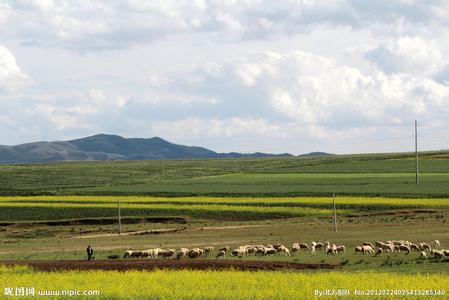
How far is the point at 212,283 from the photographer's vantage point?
3781 cm

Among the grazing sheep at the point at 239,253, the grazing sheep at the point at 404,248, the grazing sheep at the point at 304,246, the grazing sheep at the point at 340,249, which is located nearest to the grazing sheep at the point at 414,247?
the grazing sheep at the point at 404,248

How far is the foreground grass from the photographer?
33.8 m

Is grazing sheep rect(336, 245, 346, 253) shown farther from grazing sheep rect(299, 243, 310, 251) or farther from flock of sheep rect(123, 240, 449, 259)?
grazing sheep rect(299, 243, 310, 251)

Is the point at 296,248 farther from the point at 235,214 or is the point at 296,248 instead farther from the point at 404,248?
the point at 235,214

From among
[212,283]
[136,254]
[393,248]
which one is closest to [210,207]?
[136,254]

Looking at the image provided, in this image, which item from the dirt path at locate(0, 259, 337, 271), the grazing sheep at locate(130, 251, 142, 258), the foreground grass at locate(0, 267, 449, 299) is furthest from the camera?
the grazing sheep at locate(130, 251, 142, 258)

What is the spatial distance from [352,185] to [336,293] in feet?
292

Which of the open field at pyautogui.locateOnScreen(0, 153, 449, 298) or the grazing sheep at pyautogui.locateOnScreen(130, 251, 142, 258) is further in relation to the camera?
the grazing sheep at pyautogui.locateOnScreen(130, 251, 142, 258)

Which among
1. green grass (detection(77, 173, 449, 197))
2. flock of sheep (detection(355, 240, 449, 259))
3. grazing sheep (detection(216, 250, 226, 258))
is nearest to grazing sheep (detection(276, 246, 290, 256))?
grazing sheep (detection(216, 250, 226, 258))

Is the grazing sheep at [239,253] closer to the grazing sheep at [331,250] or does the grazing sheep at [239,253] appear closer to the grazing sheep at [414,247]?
the grazing sheep at [331,250]

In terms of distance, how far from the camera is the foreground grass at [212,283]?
33812mm

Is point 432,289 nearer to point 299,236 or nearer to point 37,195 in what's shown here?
point 299,236

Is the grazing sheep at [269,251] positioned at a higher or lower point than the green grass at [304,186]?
lower

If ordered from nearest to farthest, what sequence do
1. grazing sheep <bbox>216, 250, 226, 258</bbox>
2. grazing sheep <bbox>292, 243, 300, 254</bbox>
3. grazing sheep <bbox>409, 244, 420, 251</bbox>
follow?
grazing sheep <bbox>409, 244, 420, 251</bbox> → grazing sheep <bbox>216, 250, 226, 258</bbox> → grazing sheep <bbox>292, 243, 300, 254</bbox>
